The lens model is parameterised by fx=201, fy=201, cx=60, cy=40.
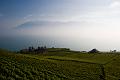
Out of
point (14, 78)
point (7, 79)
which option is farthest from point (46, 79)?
point (7, 79)

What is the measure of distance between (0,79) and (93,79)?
80.2 ft

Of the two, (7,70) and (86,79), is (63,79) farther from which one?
(7,70)

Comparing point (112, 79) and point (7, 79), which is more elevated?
point (7, 79)

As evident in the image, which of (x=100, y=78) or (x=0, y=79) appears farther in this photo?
(x=100, y=78)

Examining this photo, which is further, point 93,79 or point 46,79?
point 93,79

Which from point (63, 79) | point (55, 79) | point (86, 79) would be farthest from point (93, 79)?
point (55, 79)

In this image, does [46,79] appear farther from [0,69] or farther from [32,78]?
[0,69]

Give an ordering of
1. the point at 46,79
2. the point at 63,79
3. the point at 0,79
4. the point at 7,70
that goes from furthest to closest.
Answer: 1. the point at 63,79
2. the point at 46,79
3. the point at 7,70
4. the point at 0,79

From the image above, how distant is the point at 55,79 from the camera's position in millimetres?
30953

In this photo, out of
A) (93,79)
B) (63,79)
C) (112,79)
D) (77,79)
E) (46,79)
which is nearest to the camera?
(46,79)

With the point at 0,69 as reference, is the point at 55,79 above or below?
below

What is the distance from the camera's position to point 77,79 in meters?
37.6

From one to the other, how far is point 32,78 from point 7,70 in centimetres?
349

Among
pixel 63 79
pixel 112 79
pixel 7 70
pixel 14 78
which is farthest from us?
pixel 112 79
